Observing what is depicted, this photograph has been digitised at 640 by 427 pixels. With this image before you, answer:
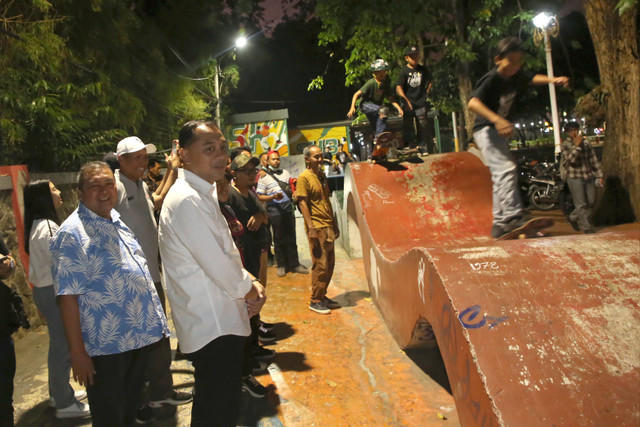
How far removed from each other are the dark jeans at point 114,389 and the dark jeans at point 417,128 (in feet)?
19.3

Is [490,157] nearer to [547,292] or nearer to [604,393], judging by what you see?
[547,292]

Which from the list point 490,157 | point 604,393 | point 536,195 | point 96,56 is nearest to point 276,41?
point 96,56

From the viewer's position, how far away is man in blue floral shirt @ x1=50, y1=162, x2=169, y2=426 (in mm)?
2328

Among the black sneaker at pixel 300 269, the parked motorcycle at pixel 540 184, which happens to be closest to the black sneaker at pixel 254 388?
the black sneaker at pixel 300 269

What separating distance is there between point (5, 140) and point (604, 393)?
7457 millimetres

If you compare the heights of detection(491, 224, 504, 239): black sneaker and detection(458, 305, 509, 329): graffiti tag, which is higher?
detection(491, 224, 504, 239): black sneaker

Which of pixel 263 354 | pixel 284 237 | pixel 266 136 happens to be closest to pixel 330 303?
pixel 263 354

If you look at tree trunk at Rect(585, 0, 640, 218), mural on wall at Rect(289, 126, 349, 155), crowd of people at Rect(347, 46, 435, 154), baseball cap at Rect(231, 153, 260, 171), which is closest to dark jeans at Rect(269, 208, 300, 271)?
crowd of people at Rect(347, 46, 435, 154)

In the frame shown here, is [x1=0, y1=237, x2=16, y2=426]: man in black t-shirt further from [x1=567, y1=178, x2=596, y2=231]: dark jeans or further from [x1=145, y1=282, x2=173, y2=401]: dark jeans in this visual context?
[x1=567, y1=178, x2=596, y2=231]: dark jeans

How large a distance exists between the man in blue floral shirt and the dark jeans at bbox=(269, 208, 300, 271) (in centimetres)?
501

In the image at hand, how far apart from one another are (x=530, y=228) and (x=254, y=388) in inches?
100

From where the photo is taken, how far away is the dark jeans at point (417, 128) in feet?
24.2

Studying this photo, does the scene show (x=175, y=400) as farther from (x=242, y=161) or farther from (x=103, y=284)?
(x=242, y=161)

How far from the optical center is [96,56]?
11.8 meters
